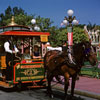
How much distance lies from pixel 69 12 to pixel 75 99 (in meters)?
13.5

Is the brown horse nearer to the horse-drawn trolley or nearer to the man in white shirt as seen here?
the horse-drawn trolley

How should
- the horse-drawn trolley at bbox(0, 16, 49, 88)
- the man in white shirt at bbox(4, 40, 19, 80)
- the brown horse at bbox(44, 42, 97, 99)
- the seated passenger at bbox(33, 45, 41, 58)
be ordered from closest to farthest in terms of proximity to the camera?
the brown horse at bbox(44, 42, 97, 99) → the horse-drawn trolley at bbox(0, 16, 49, 88) → the man in white shirt at bbox(4, 40, 19, 80) → the seated passenger at bbox(33, 45, 41, 58)

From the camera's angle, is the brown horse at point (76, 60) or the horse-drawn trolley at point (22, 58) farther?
the horse-drawn trolley at point (22, 58)

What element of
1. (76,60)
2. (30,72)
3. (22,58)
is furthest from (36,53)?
(76,60)

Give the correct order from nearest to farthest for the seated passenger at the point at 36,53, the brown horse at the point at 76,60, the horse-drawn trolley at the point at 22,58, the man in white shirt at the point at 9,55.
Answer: the brown horse at the point at 76,60 < the horse-drawn trolley at the point at 22,58 < the man in white shirt at the point at 9,55 < the seated passenger at the point at 36,53

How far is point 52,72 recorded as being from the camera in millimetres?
8648

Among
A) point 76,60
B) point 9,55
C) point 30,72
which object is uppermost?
point 9,55

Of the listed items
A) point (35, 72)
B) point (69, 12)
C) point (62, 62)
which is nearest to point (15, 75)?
point (35, 72)

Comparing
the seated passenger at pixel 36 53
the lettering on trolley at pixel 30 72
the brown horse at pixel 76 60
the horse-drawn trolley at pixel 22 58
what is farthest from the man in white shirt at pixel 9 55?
the brown horse at pixel 76 60

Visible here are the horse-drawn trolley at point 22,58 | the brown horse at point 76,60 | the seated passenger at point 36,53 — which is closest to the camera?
the brown horse at point 76,60

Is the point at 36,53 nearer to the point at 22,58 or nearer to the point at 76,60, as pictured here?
the point at 22,58

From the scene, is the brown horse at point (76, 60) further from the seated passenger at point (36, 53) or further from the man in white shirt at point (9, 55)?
the seated passenger at point (36, 53)

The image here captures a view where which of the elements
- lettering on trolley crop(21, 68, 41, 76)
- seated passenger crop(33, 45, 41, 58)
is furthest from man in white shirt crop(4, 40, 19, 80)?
seated passenger crop(33, 45, 41, 58)

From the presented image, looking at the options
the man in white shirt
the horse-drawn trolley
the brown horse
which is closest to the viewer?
the brown horse
